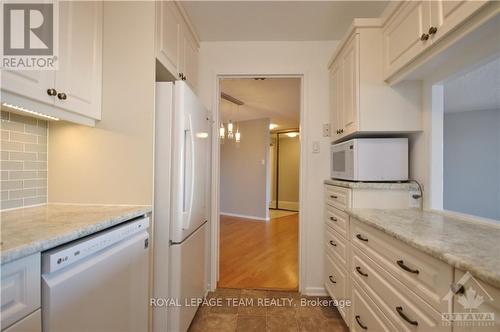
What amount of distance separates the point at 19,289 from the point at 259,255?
263cm

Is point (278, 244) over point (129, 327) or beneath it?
beneath

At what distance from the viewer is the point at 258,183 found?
17.3 ft

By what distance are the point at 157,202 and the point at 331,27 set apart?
2.00 meters

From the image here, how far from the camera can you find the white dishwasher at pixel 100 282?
737 mm

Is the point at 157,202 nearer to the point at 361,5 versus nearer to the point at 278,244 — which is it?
the point at 361,5

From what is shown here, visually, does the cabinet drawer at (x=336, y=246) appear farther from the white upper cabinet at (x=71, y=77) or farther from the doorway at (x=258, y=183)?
the white upper cabinet at (x=71, y=77)

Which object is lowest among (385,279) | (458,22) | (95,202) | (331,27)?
(385,279)

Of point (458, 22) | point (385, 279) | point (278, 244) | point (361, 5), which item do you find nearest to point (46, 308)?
point (385, 279)

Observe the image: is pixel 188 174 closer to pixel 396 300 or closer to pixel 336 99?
pixel 396 300

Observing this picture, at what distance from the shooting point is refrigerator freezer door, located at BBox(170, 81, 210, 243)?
4.39 ft

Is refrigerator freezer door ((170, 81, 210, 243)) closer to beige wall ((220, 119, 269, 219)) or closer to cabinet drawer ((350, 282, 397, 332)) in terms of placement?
cabinet drawer ((350, 282, 397, 332))

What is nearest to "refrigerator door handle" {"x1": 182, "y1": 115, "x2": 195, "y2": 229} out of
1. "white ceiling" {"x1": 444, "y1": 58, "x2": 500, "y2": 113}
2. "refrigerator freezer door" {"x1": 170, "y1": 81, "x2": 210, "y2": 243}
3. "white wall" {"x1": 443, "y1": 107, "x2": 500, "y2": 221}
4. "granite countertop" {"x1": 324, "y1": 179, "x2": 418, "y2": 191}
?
"refrigerator freezer door" {"x1": 170, "y1": 81, "x2": 210, "y2": 243}

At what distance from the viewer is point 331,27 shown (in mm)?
1922

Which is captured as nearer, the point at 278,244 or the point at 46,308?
the point at 46,308
